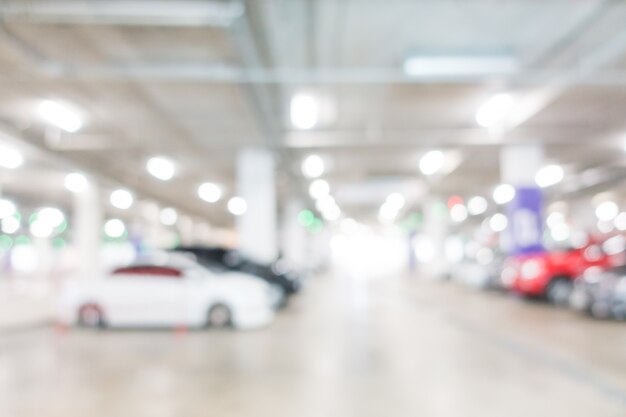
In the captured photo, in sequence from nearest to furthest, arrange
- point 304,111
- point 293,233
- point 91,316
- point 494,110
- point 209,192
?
point 91,316 < point 304,111 < point 494,110 < point 209,192 < point 293,233

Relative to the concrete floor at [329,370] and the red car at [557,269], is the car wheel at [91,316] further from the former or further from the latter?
the red car at [557,269]

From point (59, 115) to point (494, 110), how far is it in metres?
11.4

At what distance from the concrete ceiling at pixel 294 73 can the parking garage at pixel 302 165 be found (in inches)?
2.3

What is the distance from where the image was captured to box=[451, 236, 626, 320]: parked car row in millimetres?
13703

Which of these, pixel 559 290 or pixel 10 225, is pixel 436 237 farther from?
pixel 10 225

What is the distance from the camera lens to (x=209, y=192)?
108 ft

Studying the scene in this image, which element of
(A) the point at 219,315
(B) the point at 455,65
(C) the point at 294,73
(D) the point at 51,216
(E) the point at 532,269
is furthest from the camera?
(D) the point at 51,216

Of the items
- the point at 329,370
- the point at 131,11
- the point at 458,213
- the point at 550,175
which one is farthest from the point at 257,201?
the point at 458,213

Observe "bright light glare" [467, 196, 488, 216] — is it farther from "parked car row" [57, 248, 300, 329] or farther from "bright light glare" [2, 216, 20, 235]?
"bright light glare" [2, 216, 20, 235]

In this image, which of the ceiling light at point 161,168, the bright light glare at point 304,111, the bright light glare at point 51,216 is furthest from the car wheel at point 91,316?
the bright light glare at point 51,216

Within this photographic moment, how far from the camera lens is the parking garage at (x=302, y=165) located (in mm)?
7507

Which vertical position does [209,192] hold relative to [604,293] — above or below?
above

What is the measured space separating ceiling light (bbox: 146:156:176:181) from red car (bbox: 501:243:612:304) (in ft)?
44.9

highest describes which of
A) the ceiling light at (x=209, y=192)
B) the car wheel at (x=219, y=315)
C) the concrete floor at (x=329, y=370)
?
the ceiling light at (x=209, y=192)
